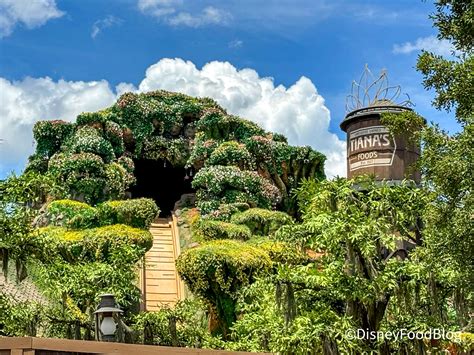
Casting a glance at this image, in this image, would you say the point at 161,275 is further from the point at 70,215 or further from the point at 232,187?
the point at 232,187

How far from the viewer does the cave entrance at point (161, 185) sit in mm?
32312

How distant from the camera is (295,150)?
87.1 feet

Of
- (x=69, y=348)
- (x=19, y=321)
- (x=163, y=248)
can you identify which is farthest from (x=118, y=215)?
(x=69, y=348)

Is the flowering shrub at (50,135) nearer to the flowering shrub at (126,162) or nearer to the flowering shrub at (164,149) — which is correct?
the flowering shrub at (126,162)

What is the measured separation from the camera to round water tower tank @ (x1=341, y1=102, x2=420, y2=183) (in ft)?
76.1

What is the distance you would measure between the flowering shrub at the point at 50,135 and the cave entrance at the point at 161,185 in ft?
18.5

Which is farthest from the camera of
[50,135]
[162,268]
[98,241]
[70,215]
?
[50,135]

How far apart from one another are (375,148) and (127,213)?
8.88m

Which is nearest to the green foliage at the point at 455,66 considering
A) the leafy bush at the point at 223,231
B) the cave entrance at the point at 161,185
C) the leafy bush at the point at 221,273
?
the leafy bush at the point at 221,273

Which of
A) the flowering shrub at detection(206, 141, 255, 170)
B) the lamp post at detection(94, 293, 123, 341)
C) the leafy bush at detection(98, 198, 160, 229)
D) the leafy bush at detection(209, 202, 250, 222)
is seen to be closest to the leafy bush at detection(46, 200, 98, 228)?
the leafy bush at detection(98, 198, 160, 229)

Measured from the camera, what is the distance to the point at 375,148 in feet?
76.6

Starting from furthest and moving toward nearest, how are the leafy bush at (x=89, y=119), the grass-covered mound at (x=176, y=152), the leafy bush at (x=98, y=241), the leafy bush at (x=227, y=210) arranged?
the leafy bush at (x=89, y=119) → the grass-covered mound at (x=176, y=152) → the leafy bush at (x=227, y=210) → the leafy bush at (x=98, y=241)

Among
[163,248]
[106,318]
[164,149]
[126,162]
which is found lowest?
[106,318]

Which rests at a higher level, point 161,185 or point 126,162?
point 161,185
